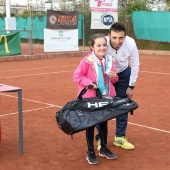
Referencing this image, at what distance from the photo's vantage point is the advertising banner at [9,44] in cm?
1796

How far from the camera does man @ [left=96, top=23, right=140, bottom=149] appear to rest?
15.8 ft

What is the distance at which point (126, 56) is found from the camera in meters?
4.96

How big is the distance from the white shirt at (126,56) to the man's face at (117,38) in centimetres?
11

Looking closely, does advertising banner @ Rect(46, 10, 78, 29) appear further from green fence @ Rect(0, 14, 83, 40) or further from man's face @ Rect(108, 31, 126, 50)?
man's face @ Rect(108, 31, 126, 50)

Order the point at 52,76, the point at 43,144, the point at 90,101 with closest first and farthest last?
the point at 90,101 < the point at 43,144 < the point at 52,76

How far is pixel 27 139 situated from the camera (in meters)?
5.63

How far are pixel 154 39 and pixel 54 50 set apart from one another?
5641mm

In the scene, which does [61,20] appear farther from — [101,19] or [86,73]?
[86,73]

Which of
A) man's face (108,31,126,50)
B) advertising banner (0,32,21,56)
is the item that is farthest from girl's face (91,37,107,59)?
advertising banner (0,32,21,56)

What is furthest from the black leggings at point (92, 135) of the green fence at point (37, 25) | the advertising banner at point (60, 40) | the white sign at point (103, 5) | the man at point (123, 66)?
the green fence at point (37, 25)

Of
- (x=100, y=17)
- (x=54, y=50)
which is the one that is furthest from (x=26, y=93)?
(x=100, y=17)

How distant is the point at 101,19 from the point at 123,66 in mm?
16218

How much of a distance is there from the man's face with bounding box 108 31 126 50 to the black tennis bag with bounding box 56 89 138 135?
75 cm

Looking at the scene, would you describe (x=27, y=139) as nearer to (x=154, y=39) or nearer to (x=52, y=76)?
(x=52, y=76)
